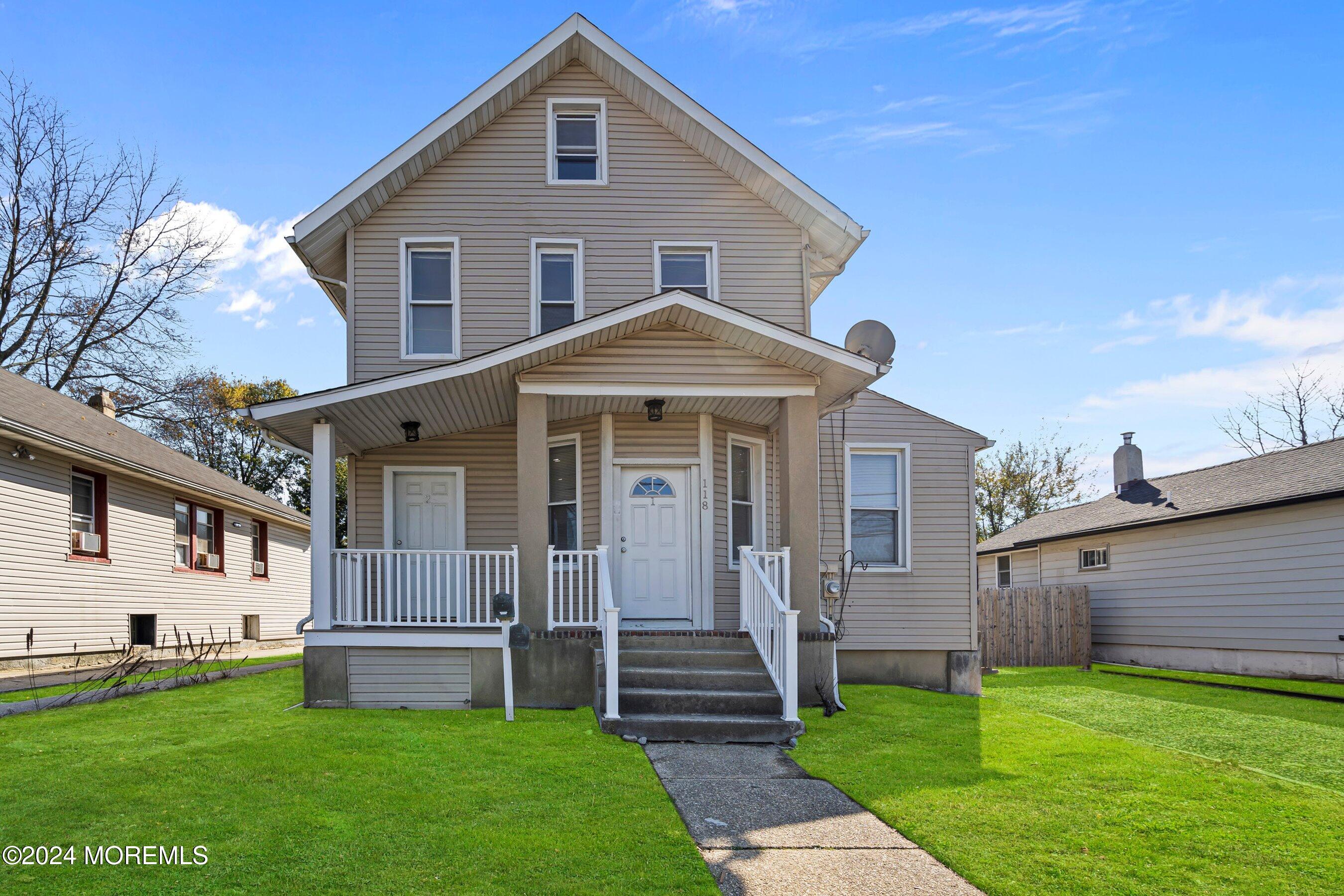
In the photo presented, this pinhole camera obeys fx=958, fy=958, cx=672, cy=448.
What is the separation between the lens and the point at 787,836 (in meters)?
5.34

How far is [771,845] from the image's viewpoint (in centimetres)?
516

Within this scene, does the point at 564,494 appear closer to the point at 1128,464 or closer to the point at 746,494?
the point at 746,494

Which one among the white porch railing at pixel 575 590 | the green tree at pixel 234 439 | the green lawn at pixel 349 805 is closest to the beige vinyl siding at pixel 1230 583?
the white porch railing at pixel 575 590

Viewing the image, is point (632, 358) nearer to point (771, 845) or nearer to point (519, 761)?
point (519, 761)

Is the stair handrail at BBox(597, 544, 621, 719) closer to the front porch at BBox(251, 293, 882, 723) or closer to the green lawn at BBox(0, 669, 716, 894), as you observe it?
the front porch at BBox(251, 293, 882, 723)

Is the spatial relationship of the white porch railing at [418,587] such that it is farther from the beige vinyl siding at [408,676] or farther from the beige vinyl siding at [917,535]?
the beige vinyl siding at [917,535]

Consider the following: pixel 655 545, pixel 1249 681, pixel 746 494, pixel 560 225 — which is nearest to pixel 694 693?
pixel 655 545

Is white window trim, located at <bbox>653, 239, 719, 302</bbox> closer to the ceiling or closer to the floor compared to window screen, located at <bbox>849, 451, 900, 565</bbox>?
closer to the ceiling

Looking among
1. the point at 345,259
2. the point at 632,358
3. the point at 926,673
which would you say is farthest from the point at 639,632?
the point at 345,259

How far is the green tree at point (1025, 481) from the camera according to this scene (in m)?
36.7

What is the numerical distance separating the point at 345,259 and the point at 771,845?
981 cm

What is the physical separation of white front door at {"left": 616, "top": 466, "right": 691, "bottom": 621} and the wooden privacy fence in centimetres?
951

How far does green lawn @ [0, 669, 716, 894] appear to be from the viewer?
4.48m

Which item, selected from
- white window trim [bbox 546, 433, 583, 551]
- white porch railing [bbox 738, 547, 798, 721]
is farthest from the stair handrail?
white window trim [bbox 546, 433, 583, 551]
